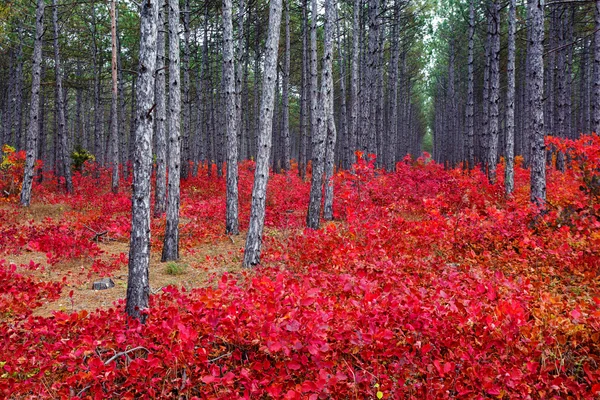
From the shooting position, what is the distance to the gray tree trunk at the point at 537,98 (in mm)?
8578

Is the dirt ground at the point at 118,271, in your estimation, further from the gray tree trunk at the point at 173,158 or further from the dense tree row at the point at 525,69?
the dense tree row at the point at 525,69

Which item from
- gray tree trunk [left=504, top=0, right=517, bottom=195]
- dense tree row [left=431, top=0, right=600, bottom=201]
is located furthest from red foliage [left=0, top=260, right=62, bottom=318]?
gray tree trunk [left=504, top=0, right=517, bottom=195]

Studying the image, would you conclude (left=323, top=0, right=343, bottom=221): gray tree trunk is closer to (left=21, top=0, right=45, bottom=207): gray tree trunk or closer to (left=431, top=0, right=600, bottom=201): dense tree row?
(left=431, top=0, right=600, bottom=201): dense tree row

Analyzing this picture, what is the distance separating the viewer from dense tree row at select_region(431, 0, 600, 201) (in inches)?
349

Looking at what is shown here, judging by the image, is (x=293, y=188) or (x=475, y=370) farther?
(x=293, y=188)

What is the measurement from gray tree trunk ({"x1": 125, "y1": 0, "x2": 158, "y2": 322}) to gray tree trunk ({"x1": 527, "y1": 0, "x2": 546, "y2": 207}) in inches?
329

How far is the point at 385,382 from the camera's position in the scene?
3.29 m

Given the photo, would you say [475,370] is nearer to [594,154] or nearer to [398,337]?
[398,337]

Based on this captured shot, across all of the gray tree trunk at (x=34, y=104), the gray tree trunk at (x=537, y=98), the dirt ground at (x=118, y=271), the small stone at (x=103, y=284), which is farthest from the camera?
the gray tree trunk at (x=34, y=104)

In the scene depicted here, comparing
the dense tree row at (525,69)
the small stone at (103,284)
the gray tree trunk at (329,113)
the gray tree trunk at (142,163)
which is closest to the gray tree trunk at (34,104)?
the small stone at (103,284)

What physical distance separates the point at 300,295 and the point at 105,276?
4804 millimetres

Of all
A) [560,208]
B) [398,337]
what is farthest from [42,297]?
[560,208]

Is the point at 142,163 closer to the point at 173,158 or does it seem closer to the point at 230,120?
the point at 173,158

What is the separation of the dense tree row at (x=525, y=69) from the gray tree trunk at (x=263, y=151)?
5.67 metres
